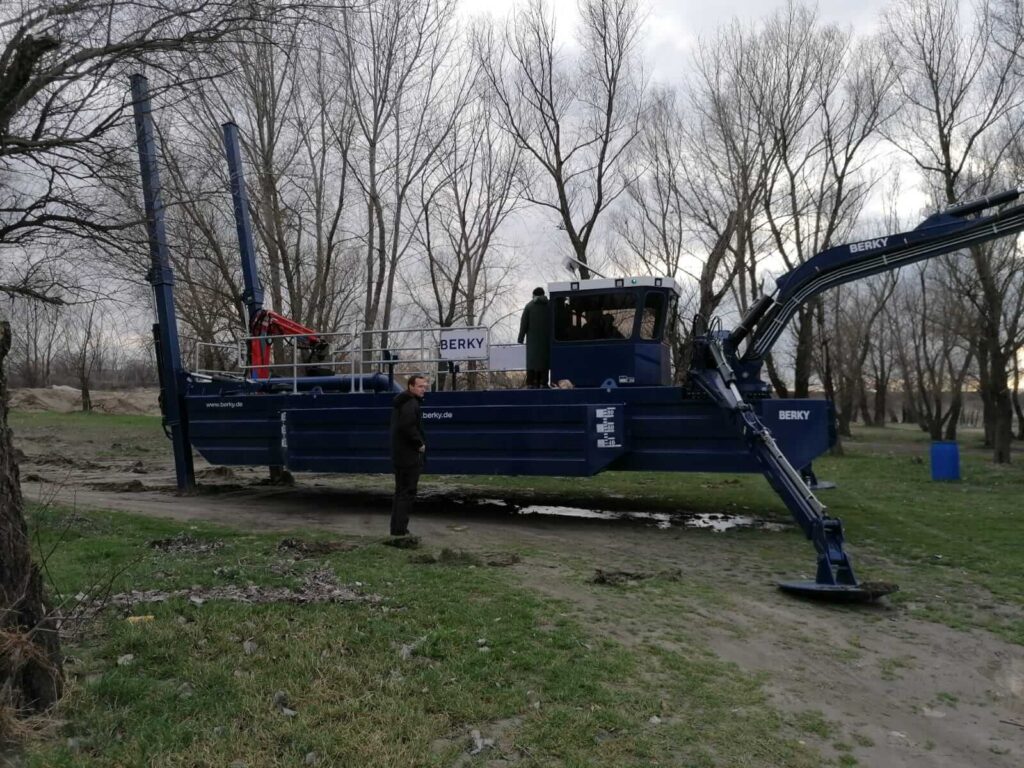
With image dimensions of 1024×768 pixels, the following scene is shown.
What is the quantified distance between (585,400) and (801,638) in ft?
18.9

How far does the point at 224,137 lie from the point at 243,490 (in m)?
6.92

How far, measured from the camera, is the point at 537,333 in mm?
12398

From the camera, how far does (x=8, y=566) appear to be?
3.90m

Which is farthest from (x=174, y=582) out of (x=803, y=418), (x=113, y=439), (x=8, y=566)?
(x=113, y=439)

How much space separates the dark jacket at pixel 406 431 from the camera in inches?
352

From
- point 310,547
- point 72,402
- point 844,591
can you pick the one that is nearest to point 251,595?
point 310,547

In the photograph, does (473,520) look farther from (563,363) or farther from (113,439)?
(113,439)

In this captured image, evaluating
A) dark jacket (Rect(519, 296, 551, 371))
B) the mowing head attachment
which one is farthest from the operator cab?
the mowing head attachment

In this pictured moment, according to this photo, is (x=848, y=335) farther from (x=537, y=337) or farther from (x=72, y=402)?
(x=72, y=402)

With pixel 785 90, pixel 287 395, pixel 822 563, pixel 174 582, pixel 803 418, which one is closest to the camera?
pixel 174 582

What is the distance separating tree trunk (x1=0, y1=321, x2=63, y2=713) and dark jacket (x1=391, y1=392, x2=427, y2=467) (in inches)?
198

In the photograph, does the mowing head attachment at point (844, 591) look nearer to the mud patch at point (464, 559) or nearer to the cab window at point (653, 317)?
the mud patch at point (464, 559)

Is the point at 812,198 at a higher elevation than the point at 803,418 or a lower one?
higher

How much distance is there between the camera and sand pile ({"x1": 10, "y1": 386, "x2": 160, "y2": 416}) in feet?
162
